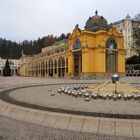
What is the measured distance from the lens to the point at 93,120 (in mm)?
8445

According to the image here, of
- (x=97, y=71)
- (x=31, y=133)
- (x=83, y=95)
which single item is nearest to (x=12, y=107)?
(x=31, y=133)

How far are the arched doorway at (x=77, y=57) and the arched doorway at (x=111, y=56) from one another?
19.1ft

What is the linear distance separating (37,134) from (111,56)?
54.7m

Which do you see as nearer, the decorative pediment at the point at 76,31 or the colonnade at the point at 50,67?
the decorative pediment at the point at 76,31

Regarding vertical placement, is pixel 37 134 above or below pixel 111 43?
below

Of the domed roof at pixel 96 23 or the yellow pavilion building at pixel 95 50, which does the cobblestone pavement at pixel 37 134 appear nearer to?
the yellow pavilion building at pixel 95 50

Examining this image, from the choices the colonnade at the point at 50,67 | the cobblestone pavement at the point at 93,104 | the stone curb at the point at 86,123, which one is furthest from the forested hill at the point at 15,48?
the stone curb at the point at 86,123

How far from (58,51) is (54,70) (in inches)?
219

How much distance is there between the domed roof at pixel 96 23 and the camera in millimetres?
60812

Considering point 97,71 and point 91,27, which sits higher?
point 91,27

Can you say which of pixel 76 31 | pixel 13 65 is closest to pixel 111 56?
pixel 76 31

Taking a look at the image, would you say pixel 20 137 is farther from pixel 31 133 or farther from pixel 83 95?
pixel 83 95

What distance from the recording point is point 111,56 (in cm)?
6184

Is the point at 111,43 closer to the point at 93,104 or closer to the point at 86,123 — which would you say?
the point at 93,104
